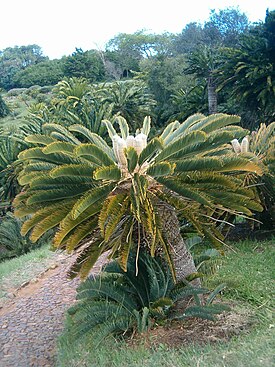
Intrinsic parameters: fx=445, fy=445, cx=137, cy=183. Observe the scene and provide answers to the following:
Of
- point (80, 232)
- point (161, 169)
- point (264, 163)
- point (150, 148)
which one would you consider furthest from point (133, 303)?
point (264, 163)

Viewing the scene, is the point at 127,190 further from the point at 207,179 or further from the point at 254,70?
the point at 254,70

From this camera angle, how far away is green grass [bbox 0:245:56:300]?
8646mm

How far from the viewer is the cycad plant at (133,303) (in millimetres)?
5078

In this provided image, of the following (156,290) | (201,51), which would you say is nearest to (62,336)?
(156,290)

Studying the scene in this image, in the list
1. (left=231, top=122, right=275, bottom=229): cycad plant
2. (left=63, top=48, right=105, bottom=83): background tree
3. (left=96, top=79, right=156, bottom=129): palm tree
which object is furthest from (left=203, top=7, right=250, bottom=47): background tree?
(left=231, top=122, right=275, bottom=229): cycad plant

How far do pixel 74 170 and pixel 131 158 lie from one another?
2.01 feet

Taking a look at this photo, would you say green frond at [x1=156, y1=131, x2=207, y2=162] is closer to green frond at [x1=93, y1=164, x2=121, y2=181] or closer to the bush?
green frond at [x1=93, y1=164, x2=121, y2=181]

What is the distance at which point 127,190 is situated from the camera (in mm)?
4711

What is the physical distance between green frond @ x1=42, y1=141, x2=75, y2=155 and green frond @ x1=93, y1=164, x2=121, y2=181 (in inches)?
24.2

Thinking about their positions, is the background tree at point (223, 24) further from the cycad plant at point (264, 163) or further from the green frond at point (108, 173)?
the green frond at point (108, 173)

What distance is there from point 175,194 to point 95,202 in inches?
37.2

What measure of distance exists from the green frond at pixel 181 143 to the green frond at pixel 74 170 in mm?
763

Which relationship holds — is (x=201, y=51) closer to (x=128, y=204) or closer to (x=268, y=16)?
(x=268, y=16)

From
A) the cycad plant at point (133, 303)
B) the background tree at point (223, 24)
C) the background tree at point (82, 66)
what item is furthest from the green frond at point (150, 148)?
the background tree at point (82, 66)
